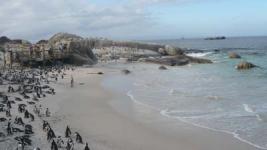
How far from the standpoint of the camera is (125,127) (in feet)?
97.2

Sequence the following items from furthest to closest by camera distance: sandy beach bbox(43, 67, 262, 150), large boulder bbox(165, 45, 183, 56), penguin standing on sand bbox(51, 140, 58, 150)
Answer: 1. large boulder bbox(165, 45, 183, 56)
2. sandy beach bbox(43, 67, 262, 150)
3. penguin standing on sand bbox(51, 140, 58, 150)

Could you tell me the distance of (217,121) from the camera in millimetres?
30891

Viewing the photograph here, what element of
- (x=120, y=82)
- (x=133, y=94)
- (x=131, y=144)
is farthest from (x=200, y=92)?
(x=131, y=144)

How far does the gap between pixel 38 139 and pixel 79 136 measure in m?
2.10

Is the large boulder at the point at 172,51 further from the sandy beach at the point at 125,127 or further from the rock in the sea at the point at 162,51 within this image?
the sandy beach at the point at 125,127

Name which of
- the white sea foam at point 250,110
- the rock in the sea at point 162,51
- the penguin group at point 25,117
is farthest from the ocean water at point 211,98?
the rock in the sea at point 162,51

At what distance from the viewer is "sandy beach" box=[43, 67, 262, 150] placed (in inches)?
→ 992

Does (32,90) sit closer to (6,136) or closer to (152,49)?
(6,136)

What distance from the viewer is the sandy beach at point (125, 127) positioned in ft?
82.7

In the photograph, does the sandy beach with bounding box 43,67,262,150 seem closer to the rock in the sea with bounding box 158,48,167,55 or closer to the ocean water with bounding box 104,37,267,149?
the ocean water with bounding box 104,37,267,149

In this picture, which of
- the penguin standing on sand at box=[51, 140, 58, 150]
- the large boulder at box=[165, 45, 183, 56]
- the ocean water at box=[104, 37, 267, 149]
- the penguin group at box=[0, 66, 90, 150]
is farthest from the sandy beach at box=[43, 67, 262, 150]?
the large boulder at box=[165, 45, 183, 56]

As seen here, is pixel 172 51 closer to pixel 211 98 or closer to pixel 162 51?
pixel 162 51

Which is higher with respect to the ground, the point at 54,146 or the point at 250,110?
the point at 54,146

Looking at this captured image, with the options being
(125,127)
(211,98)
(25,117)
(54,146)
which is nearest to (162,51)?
(211,98)
